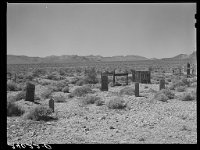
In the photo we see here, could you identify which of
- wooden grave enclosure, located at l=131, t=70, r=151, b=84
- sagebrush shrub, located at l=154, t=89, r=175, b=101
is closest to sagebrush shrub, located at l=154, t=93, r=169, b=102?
sagebrush shrub, located at l=154, t=89, r=175, b=101

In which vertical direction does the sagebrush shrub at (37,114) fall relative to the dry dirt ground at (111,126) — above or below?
above

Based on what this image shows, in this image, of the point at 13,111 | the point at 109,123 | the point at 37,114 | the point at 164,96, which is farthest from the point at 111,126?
the point at 164,96

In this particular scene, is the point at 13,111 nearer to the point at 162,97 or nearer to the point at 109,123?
the point at 109,123

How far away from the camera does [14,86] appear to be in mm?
21531

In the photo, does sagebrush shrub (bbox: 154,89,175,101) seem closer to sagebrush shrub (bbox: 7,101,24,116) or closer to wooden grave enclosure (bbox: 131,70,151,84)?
sagebrush shrub (bbox: 7,101,24,116)

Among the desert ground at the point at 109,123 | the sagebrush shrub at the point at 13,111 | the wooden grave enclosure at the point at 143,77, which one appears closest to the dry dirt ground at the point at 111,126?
the desert ground at the point at 109,123

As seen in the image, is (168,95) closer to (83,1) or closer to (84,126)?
(84,126)

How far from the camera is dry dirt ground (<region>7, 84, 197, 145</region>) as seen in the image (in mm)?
7602

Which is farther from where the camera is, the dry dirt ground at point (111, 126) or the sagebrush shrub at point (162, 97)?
the sagebrush shrub at point (162, 97)

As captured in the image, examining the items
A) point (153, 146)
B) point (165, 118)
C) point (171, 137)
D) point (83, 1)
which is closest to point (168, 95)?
point (165, 118)

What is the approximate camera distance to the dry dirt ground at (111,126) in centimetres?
760

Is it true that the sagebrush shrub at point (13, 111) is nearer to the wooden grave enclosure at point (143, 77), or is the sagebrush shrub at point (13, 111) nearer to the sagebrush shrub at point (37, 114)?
the sagebrush shrub at point (37, 114)

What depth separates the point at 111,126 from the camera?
904 cm

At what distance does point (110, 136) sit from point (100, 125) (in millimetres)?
1558
